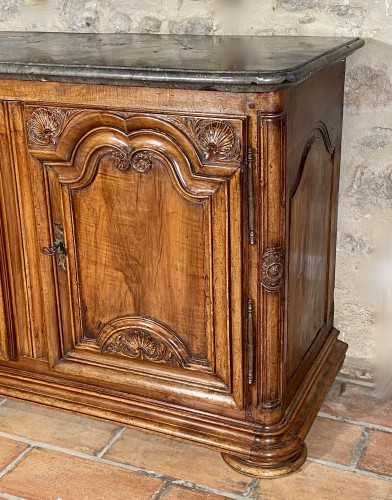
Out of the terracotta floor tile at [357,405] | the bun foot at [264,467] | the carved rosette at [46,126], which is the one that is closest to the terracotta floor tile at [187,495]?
the bun foot at [264,467]

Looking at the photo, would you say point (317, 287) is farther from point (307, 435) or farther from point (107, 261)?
point (107, 261)

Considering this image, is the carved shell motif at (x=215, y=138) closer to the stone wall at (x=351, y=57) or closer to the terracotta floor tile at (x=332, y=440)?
the stone wall at (x=351, y=57)

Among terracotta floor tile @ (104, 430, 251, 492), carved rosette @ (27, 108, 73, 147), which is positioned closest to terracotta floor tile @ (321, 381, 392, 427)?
terracotta floor tile @ (104, 430, 251, 492)

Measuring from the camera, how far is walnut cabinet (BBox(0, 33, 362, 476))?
6.09 ft

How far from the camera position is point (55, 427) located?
2.46m

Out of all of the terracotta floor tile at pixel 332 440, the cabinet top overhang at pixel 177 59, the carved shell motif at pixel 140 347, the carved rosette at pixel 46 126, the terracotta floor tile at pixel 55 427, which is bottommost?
the terracotta floor tile at pixel 332 440

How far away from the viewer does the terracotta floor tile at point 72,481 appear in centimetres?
214

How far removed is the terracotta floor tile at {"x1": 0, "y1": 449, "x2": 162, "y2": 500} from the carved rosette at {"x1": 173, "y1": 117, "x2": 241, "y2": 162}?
1000 mm

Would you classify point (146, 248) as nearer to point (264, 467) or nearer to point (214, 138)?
point (214, 138)

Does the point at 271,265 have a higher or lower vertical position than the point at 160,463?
higher

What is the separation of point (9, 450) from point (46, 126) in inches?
41.6

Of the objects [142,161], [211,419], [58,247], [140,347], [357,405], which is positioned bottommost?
[357,405]

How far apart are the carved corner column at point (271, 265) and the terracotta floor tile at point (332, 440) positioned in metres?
0.30

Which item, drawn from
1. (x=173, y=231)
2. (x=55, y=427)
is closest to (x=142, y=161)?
(x=173, y=231)
